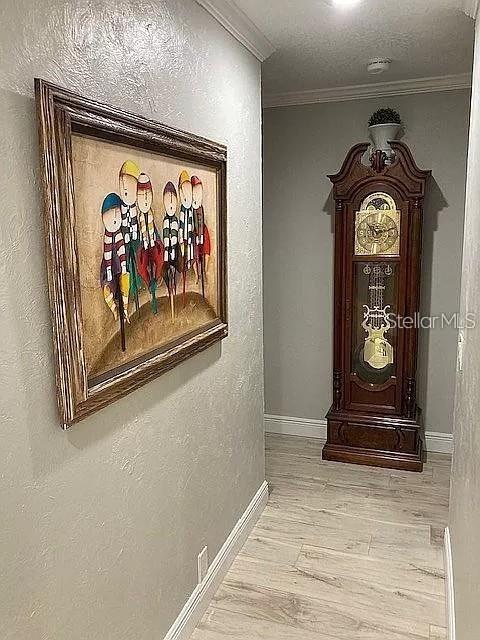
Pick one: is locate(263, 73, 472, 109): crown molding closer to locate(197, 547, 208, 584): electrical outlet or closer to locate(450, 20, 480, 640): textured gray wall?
locate(450, 20, 480, 640): textured gray wall

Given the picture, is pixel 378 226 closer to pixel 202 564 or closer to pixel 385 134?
pixel 385 134

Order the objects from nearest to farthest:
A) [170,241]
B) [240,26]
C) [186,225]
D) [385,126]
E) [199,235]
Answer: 1. [170,241]
2. [186,225]
3. [199,235]
4. [240,26]
5. [385,126]

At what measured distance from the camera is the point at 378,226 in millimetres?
3445

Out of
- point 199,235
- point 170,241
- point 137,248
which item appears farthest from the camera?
point 199,235

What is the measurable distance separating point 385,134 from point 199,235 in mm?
1935

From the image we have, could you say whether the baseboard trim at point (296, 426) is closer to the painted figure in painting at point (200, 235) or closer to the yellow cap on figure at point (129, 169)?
the painted figure in painting at point (200, 235)

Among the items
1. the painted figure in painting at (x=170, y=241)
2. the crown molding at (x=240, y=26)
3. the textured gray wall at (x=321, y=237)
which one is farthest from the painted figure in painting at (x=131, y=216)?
the textured gray wall at (x=321, y=237)

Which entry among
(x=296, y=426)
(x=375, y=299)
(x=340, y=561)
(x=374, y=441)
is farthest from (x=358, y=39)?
(x=296, y=426)

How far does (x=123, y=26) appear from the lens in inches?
60.8

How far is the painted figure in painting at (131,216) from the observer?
1.56 m

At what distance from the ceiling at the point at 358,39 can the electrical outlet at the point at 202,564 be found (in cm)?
218

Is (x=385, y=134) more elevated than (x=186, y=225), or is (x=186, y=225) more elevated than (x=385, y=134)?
(x=385, y=134)

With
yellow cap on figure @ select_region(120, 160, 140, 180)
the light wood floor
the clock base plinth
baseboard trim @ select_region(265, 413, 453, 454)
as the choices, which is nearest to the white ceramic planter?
the clock base plinth

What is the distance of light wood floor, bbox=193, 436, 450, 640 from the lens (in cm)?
222
